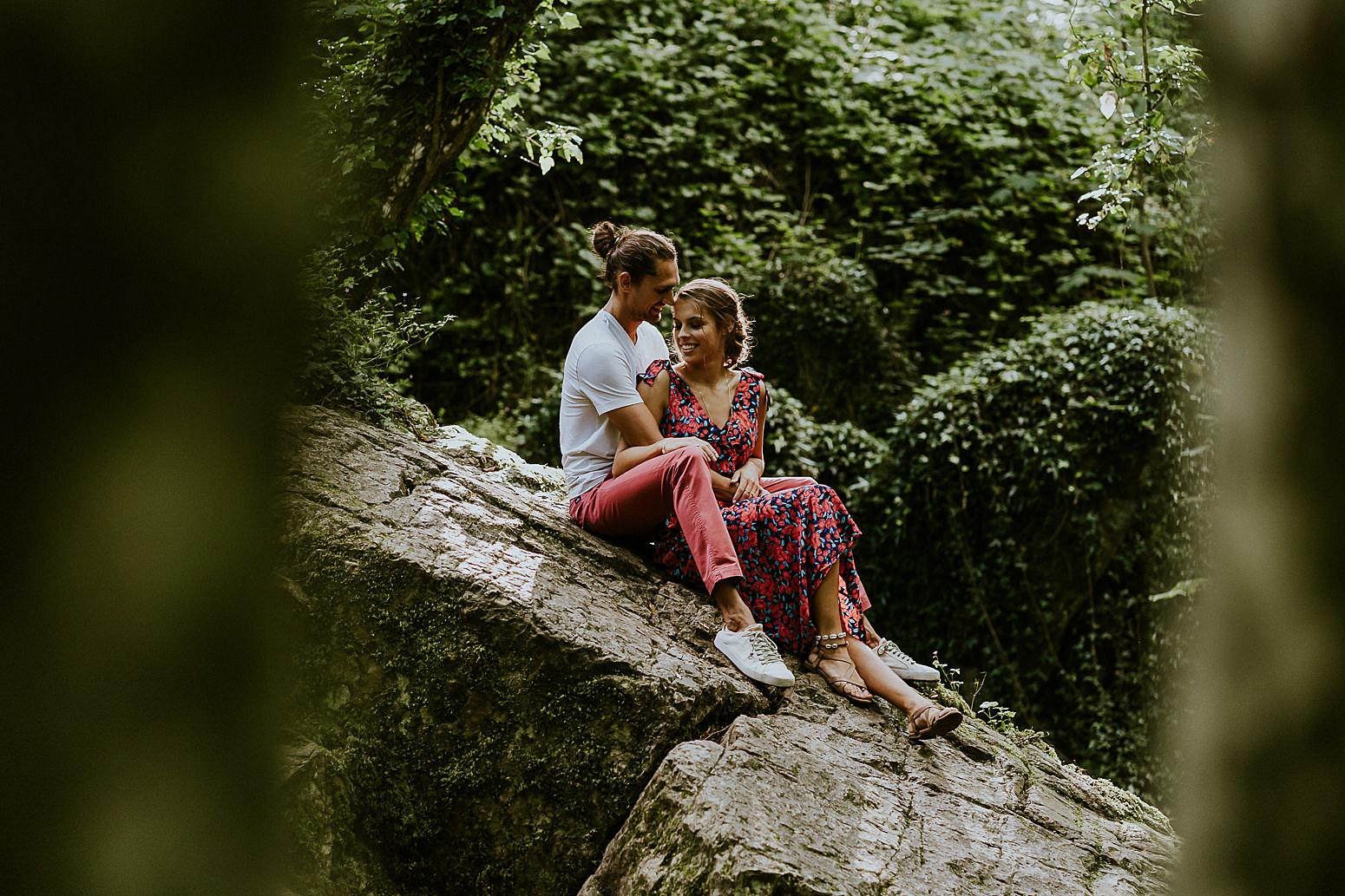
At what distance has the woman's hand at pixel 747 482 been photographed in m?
4.30

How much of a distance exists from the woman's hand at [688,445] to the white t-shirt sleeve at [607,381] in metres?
0.23

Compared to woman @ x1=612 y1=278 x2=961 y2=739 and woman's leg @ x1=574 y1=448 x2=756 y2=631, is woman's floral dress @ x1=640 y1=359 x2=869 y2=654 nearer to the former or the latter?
woman @ x1=612 y1=278 x2=961 y2=739

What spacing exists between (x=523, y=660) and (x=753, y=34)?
8640mm

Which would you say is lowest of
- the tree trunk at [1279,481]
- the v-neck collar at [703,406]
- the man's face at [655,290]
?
the v-neck collar at [703,406]

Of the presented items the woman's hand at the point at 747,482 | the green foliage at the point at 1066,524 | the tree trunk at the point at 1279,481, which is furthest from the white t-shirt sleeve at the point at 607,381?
the tree trunk at the point at 1279,481

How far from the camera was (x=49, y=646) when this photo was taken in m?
0.58

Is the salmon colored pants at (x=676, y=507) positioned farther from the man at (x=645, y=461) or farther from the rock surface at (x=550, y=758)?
the rock surface at (x=550, y=758)

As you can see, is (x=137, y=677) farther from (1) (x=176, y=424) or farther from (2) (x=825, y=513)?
(2) (x=825, y=513)

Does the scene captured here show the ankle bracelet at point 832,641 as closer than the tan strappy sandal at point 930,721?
No

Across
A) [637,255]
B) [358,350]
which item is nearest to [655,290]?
[637,255]

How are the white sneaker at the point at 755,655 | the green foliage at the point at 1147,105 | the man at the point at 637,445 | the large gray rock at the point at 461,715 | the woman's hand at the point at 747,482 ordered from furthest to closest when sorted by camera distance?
the green foliage at the point at 1147,105
the woman's hand at the point at 747,482
the man at the point at 637,445
the white sneaker at the point at 755,655
the large gray rock at the point at 461,715

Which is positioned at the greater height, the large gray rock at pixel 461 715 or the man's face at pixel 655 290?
the man's face at pixel 655 290

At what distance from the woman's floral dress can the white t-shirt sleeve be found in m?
0.21

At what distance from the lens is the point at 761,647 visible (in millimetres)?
3846
